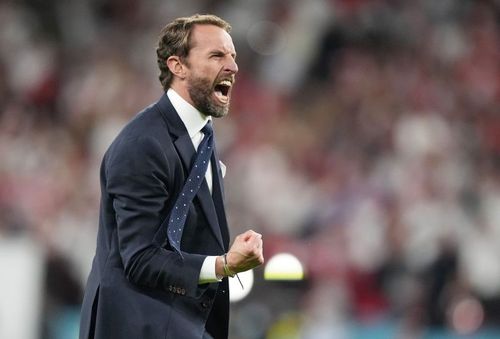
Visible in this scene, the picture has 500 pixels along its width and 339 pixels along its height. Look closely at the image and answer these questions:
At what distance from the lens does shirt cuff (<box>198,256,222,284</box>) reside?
3.63 metres

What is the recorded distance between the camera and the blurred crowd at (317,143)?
8.04 metres

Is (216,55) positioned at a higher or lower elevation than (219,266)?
higher

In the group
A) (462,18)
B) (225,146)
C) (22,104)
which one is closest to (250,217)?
(225,146)

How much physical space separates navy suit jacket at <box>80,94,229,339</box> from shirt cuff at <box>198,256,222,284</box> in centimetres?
2

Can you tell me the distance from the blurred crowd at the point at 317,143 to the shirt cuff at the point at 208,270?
8.87 ft

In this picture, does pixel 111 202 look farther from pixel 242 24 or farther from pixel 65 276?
pixel 242 24

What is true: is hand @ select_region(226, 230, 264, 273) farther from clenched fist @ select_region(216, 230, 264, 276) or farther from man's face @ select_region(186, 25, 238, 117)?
man's face @ select_region(186, 25, 238, 117)

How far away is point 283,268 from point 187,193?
156cm

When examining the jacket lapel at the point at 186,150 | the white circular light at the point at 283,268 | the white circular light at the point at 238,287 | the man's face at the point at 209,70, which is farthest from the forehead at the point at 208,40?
the white circular light at the point at 283,268

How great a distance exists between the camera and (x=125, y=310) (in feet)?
12.0

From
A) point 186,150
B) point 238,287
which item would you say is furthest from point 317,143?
point 186,150

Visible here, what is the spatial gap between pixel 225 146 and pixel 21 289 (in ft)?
9.20

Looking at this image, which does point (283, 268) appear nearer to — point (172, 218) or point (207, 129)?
point (207, 129)

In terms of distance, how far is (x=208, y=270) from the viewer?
3.64 m
